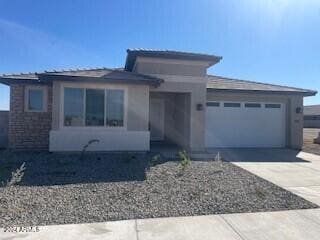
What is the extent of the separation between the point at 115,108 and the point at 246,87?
25.4 feet

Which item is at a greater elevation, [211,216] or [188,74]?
→ [188,74]

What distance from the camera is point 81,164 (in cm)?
1025

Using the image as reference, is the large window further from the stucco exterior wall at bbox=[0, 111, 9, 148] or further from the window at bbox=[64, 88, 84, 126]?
the stucco exterior wall at bbox=[0, 111, 9, 148]

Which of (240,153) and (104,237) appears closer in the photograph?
(104,237)

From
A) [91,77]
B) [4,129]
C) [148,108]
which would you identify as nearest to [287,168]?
[148,108]

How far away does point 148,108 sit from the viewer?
41.3ft

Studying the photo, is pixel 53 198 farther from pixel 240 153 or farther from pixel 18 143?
pixel 240 153

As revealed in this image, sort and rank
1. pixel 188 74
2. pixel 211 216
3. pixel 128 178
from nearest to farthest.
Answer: pixel 211 216, pixel 128 178, pixel 188 74

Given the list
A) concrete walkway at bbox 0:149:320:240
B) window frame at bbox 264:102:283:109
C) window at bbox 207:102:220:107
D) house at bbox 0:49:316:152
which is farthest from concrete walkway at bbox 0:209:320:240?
window frame at bbox 264:102:283:109

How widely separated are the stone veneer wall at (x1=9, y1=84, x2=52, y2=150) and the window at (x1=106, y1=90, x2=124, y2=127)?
140 inches

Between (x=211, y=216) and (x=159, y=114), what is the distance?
1265cm

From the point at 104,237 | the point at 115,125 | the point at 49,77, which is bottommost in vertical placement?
the point at 104,237

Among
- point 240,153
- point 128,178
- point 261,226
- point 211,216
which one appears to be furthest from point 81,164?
point 240,153

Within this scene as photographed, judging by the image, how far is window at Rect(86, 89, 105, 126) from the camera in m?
11.9
